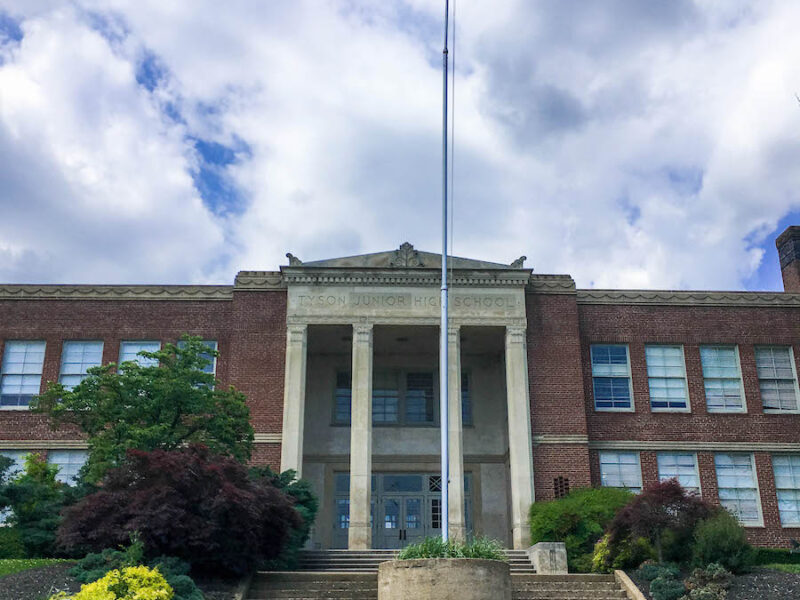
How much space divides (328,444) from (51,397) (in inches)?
417

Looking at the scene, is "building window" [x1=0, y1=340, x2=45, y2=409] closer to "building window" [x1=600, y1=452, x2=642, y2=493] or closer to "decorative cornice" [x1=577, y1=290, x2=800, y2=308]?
"decorative cornice" [x1=577, y1=290, x2=800, y2=308]

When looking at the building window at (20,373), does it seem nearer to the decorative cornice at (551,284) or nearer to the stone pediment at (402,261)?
the stone pediment at (402,261)

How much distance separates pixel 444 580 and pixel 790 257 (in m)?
23.8

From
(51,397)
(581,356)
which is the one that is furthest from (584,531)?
(51,397)

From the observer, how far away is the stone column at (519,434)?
27547 millimetres

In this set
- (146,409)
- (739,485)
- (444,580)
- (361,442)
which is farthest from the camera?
(739,485)

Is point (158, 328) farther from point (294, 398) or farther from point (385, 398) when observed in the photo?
point (385, 398)

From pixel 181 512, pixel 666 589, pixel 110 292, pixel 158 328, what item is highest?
pixel 110 292

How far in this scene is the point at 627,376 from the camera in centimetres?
3077

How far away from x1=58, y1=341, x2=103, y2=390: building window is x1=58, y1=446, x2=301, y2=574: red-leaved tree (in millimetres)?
11421

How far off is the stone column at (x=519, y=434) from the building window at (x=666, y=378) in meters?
4.52

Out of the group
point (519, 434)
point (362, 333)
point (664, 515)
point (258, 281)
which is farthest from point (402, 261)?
point (664, 515)

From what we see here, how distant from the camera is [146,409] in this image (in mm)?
22312

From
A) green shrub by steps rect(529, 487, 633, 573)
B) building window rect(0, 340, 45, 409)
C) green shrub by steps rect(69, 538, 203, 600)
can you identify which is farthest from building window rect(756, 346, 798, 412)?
building window rect(0, 340, 45, 409)
